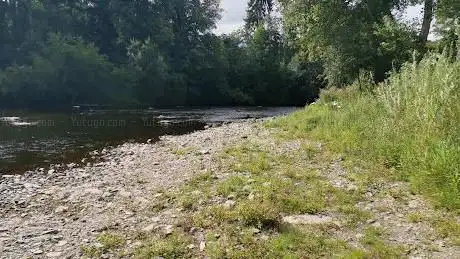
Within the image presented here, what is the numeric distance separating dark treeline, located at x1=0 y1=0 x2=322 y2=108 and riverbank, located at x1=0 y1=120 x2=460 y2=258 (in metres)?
34.2

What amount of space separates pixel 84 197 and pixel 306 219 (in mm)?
4718

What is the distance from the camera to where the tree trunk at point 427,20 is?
77.6 ft

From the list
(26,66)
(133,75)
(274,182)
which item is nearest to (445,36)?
(274,182)

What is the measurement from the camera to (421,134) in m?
8.26

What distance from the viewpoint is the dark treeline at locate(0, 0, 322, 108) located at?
148ft

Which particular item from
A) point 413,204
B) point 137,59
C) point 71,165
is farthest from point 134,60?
point 413,204

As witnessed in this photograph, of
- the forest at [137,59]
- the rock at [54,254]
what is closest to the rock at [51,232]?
the rock at [54,254]

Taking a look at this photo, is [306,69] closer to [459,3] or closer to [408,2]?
[408,2]

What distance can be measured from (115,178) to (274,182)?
4233 mm

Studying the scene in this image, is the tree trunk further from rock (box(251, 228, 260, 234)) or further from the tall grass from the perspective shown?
rock (box(251, 228, 260, 234))

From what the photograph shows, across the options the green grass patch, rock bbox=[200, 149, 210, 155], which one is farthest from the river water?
the green grass patch

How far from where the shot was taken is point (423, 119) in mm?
8406

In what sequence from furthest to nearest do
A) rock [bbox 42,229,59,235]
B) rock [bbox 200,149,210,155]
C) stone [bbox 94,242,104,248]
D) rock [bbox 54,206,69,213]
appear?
rock [bbox 200,149,210,155] < rock [bbox 54,206,69,213] < rock [bbox 42,229,59,235] < stone [bbox 94,242,104,248]

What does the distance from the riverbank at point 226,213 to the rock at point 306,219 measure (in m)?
0.01
